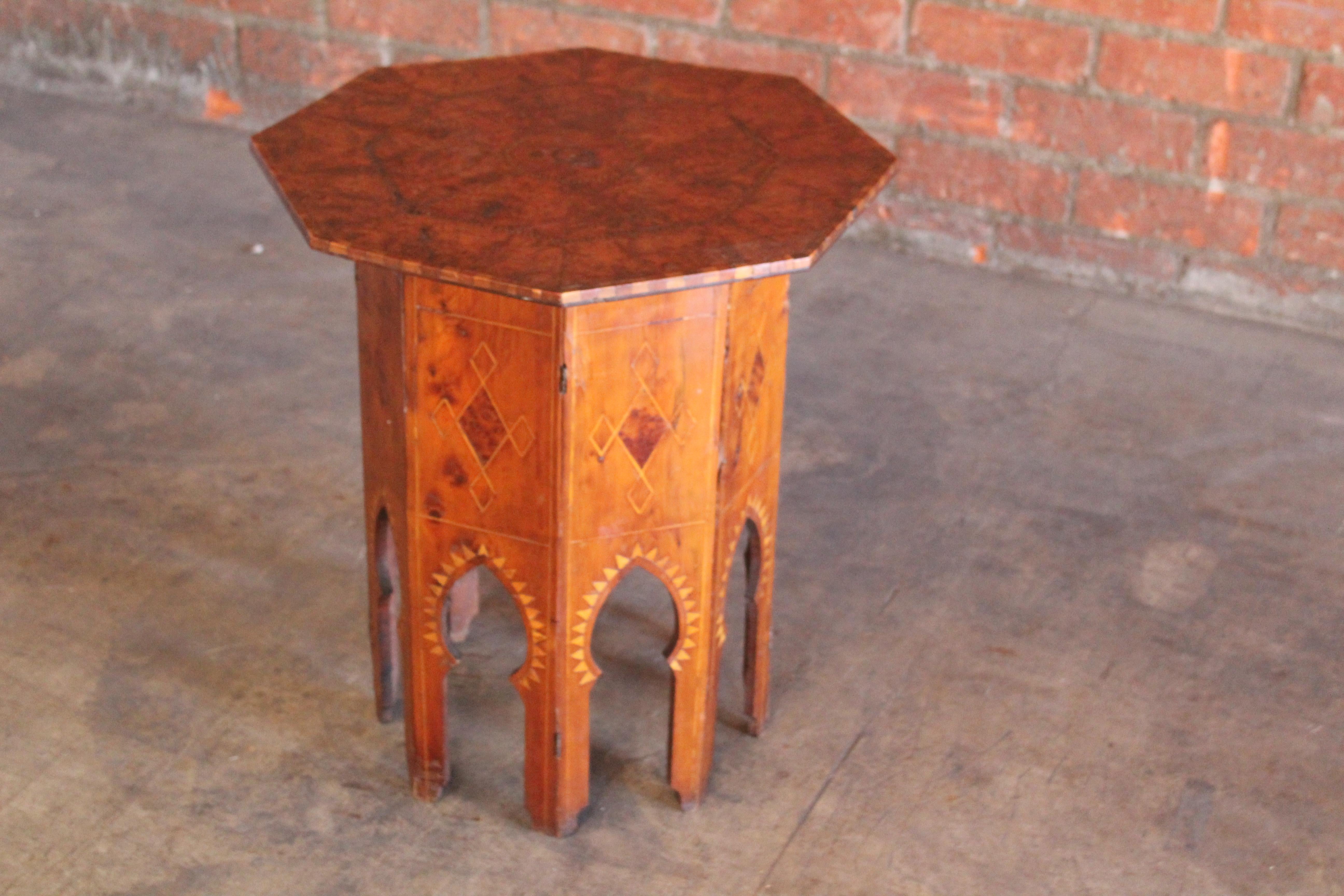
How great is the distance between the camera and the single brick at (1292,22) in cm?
418

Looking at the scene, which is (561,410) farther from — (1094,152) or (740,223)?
(1094,152)

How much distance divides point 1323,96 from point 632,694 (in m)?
2.53

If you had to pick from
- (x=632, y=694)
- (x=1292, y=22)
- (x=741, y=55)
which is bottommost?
(x=632, y=694)

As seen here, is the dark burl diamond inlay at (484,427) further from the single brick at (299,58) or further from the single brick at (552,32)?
the single brick at (299,58)

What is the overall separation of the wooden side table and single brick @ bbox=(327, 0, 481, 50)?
2352 mm

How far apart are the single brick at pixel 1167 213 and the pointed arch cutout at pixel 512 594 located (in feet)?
8.64

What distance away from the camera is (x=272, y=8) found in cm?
530

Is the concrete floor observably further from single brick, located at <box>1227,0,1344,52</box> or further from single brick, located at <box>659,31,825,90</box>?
single brick, located at <box>1227,0,1344,52</box>

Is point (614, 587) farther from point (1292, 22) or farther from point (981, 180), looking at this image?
point (1292, 22)

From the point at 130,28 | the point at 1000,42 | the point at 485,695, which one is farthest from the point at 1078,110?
the point at 130,28

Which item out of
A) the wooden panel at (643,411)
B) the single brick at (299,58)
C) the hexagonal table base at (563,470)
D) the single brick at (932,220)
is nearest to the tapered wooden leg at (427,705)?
the hexagonal table base at (563,470)

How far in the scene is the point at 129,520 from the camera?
11.2ft

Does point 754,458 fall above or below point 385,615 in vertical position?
above

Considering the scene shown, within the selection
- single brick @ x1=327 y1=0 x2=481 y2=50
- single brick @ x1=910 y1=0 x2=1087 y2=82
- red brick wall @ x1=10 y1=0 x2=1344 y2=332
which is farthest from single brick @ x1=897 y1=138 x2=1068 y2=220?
single brick @ x1=327 y1=0 x2=481 y2=50
